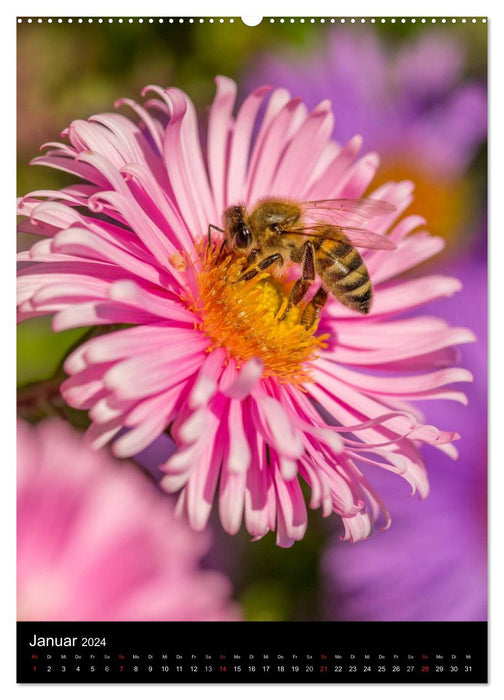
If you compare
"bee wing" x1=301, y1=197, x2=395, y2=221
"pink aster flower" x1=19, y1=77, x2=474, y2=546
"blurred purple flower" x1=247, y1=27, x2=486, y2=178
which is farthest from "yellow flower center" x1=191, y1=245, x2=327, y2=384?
"blurred purple flower" x1=247, y1=27, x2=486, y2=178

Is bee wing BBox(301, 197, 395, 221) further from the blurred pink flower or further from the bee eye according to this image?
the blurred pink flower

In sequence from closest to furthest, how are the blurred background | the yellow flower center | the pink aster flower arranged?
the pink aster flower < the yellow flower center < the blurred background

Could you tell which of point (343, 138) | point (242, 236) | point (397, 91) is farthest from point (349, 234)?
point (397, 91)

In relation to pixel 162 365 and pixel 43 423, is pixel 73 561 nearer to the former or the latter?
pixel 43 423

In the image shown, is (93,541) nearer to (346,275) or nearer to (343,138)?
(346,275)

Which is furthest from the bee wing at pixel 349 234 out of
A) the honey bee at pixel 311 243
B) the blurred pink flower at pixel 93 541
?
the blurred pink flower at pixel 93 541
